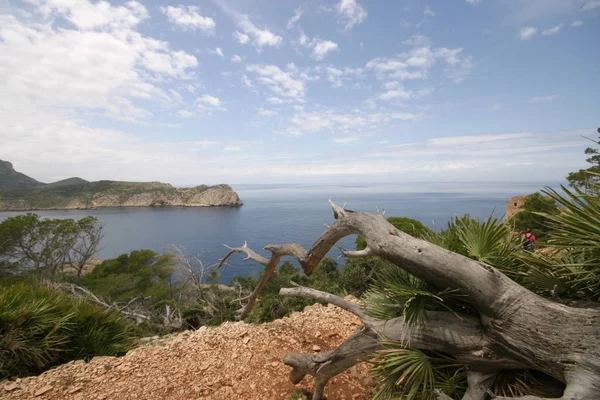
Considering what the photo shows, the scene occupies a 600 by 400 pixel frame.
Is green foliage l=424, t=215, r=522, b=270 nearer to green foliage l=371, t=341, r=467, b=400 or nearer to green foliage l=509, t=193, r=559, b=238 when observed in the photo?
green foliage l=509, t=193, r=559, b=238

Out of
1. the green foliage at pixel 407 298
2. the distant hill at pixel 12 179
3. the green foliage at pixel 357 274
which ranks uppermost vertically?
the distant hill at pixel 12 179

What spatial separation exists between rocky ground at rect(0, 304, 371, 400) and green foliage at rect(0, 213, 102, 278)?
2082 centimetres

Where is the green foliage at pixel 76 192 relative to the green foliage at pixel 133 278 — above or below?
above

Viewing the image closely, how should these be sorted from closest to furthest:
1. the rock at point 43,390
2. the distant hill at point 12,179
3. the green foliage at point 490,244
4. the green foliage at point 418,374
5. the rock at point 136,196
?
the green foliage at point 418,374
the green foliage at point 490,244
the rock at point 43,390
the rock at point 136,196
the distant hill at point 12,179

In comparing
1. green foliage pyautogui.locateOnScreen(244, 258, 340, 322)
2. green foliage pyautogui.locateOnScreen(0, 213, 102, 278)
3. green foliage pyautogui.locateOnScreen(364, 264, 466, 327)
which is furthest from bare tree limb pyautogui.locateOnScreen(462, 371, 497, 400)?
green foliage pyautogui.locateOnScreen(0, 213, 102, 278)

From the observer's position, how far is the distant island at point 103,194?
79.2 metres

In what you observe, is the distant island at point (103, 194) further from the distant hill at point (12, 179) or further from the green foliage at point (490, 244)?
the green foliage at point (490, 244)

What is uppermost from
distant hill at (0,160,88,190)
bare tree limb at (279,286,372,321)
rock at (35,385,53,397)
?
distant hill at (0,160,88,190)

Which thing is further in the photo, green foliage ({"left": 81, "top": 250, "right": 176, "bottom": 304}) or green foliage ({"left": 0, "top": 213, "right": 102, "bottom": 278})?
green foliage ({"left": 0, "top": 213, "right": 102, "bottom": 278})

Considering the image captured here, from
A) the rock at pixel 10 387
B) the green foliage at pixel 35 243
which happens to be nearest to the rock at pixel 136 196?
the green foliage at pixel 35 243

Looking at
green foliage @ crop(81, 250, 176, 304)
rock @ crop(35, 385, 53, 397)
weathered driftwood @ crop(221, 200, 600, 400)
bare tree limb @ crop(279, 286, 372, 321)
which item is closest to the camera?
weathered driftwood @ crop(221, 200, 600, 400)

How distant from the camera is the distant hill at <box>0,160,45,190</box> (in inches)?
3834

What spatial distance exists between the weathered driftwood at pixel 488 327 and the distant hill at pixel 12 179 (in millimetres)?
136153

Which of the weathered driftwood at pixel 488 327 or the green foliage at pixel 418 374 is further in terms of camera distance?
the green foliage at pixel 418 374
